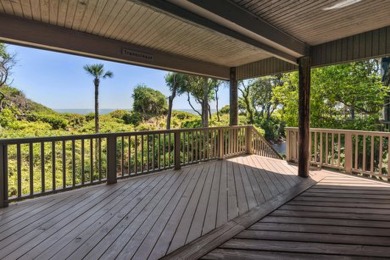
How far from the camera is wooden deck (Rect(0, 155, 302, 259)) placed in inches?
76.8

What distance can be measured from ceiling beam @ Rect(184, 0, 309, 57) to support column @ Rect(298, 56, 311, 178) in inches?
14.4

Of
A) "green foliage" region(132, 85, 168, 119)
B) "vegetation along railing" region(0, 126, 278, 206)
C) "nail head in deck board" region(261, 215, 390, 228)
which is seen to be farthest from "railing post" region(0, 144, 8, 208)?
"green foliage" region(132, 85, 168, 119)

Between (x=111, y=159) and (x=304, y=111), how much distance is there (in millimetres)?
3520

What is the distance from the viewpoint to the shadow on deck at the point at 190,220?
6.37 ft

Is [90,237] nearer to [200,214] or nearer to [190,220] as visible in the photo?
[190,220]

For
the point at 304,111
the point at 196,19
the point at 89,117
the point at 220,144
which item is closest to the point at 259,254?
the point at 196,19

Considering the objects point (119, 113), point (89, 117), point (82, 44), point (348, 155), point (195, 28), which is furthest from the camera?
point (119, 113)

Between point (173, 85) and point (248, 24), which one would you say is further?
point (173, 85)

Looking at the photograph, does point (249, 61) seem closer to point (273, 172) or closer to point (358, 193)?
point (273, 172)

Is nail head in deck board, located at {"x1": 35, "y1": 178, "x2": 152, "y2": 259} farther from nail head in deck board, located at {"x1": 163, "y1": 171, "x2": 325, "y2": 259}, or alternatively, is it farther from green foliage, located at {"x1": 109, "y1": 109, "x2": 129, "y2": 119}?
green foliage, located at {"x1": 109, "y1": 109, "x2": 129, "y2": 119}

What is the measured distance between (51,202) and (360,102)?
347 inches

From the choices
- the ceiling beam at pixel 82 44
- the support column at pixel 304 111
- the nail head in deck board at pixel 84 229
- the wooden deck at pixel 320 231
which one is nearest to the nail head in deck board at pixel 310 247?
the wooden deck at pixel 320 231

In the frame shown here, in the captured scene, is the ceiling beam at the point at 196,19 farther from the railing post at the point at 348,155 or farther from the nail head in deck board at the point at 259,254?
the railing post at the point at 348,155

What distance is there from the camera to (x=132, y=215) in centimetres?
259
